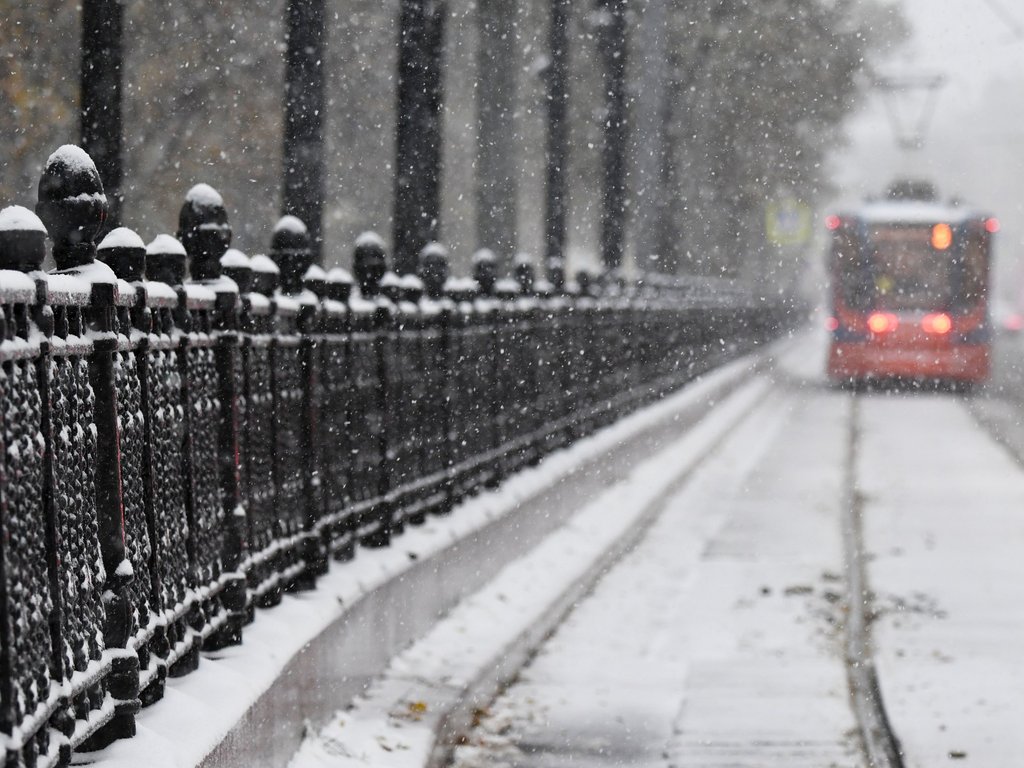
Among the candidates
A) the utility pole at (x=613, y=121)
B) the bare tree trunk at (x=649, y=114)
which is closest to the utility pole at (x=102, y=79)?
the utility pole at (x=613, y=121)

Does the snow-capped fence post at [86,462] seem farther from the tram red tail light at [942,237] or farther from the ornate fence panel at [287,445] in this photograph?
the tram red tail light at [942,237]

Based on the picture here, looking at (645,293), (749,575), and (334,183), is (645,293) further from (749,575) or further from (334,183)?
(334,183)

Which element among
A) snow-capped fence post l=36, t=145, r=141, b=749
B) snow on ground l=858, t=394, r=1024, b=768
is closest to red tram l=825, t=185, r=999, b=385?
snow on ground l=858, t=394, r=1024, b=768

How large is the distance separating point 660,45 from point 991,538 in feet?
43.9

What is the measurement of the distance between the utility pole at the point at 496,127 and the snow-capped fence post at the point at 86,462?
1896 centimetres

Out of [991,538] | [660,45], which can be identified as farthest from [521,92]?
[991,538]

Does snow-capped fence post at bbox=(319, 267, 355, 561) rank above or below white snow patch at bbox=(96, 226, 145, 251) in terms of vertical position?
below

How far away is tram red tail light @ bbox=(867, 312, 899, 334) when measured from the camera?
104 ft

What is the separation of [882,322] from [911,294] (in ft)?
2.10

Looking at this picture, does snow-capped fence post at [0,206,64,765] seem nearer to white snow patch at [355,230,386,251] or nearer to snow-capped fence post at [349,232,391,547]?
snow-capped fence post at [349,232,391,547]

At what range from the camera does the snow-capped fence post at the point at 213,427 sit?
19.6 feet

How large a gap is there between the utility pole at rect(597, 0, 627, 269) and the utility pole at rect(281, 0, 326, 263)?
12.0 metres

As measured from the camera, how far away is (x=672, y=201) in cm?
3941

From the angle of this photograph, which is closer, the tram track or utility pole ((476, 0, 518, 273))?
the tram track
